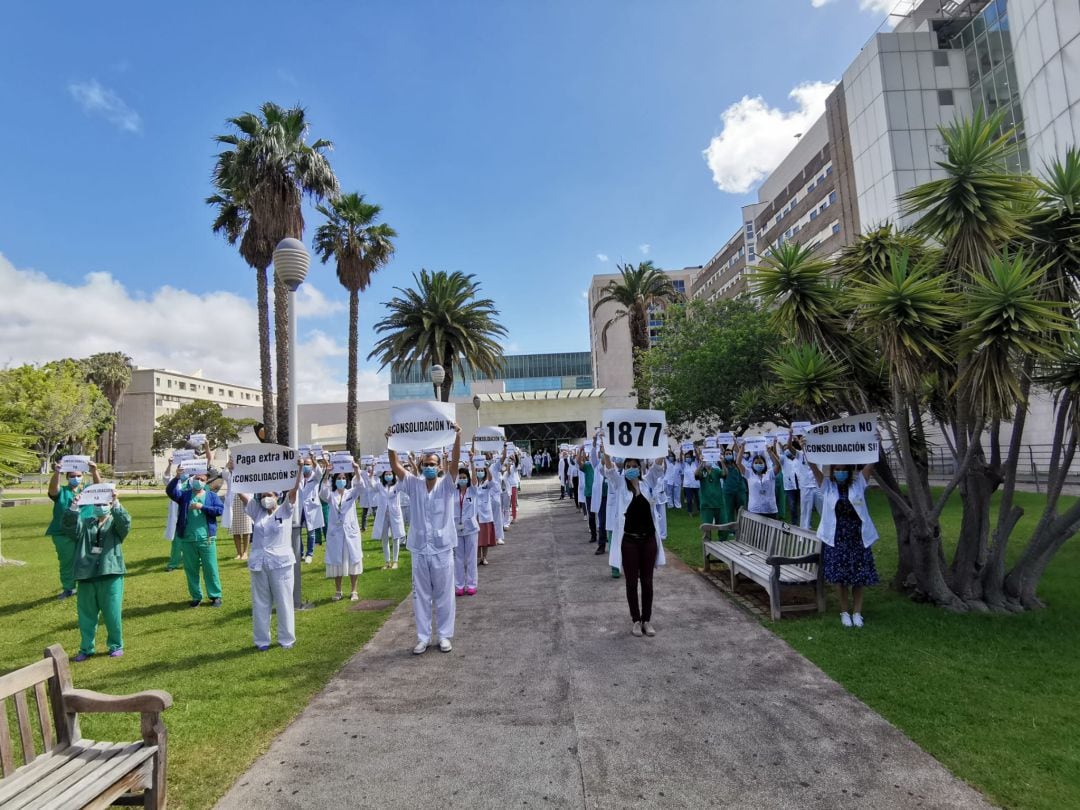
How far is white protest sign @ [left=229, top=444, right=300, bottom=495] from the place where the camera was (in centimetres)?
671

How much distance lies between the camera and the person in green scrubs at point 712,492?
1368 centimetres

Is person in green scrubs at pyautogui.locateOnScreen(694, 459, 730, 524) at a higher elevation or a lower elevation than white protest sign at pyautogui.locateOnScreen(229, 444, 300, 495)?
lower

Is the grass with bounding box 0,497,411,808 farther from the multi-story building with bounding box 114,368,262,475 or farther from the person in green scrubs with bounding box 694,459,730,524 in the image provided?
the multi-story building with bounding box 114,368,262,475

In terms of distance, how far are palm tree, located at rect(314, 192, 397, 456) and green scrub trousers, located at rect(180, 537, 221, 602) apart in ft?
59.0

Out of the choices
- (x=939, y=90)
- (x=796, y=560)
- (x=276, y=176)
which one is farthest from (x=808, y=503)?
(x=939, y=90)

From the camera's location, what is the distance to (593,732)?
170 inches

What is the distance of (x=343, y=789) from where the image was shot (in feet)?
12.0

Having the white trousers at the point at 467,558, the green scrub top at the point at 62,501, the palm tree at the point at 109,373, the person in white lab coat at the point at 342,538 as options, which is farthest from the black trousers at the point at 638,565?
the palm tree at the point at 109,373

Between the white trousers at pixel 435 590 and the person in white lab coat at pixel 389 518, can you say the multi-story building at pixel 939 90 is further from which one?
the white trousers at pixel 435 590

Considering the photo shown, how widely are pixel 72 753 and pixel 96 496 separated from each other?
3980mm

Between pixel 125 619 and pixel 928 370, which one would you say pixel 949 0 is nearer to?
pixel 928 370

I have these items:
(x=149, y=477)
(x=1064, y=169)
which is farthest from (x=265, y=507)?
(x=149, y=477)

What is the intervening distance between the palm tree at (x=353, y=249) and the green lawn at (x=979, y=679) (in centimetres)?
2316

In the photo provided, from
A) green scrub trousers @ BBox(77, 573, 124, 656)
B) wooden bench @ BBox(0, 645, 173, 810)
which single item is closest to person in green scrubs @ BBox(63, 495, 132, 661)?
green scrub trousers @ BBox(77, 573, 124, 656)
